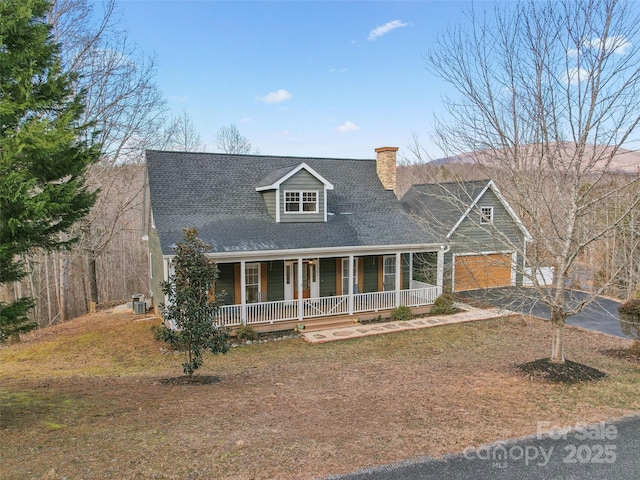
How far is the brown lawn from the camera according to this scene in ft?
17.9

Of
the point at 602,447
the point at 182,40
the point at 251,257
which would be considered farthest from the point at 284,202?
the point at 602,447

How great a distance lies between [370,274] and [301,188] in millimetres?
4741

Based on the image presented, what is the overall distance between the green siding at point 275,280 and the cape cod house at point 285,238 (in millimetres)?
39

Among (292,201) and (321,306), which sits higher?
(292,201)

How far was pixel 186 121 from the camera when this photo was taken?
36062mm

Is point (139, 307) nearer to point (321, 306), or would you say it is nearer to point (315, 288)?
point (315, 288)

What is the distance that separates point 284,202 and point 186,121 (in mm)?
24147

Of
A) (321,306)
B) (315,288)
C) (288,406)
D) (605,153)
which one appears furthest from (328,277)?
(605,153)

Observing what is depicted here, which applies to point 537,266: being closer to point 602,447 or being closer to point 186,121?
point 602,447

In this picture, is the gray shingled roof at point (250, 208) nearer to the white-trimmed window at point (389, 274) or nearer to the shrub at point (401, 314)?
the white-trimmed window at point (389, 274)

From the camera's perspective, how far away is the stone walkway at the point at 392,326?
13.7 meters

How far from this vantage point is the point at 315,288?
16.6 metres

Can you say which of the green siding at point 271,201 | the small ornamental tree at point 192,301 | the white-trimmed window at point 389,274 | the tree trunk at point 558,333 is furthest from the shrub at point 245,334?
the tree trunk at point 558,333

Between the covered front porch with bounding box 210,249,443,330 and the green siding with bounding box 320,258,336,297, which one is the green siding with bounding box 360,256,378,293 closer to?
the covered front porch with bounding box 210,249,443,330
